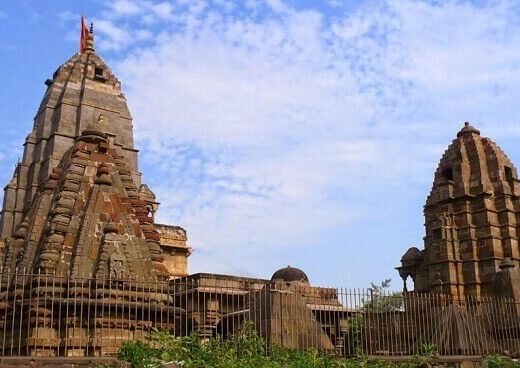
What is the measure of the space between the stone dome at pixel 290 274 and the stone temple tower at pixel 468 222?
17.3 ft

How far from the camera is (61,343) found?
13.3 m

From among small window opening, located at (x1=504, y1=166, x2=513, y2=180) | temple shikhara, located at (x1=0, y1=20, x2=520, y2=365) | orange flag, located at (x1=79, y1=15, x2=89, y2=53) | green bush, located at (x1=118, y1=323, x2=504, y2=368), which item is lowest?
green bush, located at (x1=118, y1=323, x2=504, y2=368)

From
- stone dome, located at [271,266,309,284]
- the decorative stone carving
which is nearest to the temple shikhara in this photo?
the decorative stone carving

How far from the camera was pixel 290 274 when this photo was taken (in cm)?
3081

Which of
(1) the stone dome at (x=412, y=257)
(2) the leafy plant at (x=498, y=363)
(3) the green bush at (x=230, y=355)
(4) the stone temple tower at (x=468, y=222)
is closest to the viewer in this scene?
(3) the green bush at (x=230, y=355)

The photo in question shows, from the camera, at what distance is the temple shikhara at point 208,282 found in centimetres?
1352

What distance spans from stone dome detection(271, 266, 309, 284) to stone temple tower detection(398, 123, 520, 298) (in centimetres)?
527

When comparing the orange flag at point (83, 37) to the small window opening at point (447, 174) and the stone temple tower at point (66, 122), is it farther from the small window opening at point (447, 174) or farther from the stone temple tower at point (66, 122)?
the small window opening at point (447, 174)

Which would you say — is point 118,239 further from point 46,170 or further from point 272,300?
point 46,170

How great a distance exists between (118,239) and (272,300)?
3957 mm

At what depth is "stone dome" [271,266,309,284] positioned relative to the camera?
30.5 meters

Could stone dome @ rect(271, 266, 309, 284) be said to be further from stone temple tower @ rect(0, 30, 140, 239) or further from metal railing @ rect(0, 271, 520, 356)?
metal railing @ rect(0, 271, 520, 356)

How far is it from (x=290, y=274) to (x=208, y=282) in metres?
7.16

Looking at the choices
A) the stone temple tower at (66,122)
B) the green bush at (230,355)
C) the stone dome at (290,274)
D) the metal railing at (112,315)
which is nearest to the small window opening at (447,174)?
the stone dome at (290,274)
